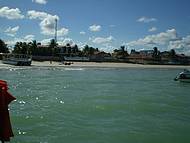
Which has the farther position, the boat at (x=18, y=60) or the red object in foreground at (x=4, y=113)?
the boat at (x=18, y=60)

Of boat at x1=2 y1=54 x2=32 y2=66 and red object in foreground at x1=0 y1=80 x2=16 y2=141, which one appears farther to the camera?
boat at x1=2 y1=54 x2=32 y2=66

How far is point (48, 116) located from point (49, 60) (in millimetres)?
114485

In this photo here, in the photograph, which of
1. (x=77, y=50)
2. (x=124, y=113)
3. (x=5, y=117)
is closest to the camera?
(x=5, y=117)

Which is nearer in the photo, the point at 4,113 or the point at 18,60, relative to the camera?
the point at 4,113

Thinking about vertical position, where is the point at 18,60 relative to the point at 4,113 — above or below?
below

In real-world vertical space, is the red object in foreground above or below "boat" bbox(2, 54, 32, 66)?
above

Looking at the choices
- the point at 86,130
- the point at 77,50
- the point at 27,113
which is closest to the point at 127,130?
the point at 86,130

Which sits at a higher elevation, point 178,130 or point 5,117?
point 5,117

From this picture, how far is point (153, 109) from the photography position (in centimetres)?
2659

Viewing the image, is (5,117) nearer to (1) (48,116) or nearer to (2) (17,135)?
(2) (17,135)

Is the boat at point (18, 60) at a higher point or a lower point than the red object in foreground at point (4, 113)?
lower

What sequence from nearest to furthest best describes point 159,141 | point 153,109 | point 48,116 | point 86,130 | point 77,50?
1. point 159,141
2. point 86,130
3. point 48,116
4. point 153,109
5. point 77,50

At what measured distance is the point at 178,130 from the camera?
18.8 metres

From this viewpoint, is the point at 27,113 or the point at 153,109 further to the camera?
the point at 153,109
